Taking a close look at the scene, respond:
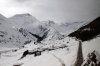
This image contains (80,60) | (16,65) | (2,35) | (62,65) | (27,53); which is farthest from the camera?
(2,35)

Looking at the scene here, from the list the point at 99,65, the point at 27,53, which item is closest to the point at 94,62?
the point at 99,65

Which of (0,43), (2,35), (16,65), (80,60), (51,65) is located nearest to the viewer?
(80,60)

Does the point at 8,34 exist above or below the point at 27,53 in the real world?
above

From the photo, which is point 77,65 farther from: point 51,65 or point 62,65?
point 51,65

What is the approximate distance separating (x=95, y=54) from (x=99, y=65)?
3.43 ft

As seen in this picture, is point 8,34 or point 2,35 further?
point 8,34

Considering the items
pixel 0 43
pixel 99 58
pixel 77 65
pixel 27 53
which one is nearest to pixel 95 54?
pixel 99 58

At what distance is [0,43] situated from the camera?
14488 cm

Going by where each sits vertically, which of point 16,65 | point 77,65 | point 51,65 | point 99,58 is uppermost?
point 99,58

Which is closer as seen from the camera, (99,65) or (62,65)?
(99,65)

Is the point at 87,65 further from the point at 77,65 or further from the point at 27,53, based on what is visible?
the point at 27,53

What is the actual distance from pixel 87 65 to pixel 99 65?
3.51 ft

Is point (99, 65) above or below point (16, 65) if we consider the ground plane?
above

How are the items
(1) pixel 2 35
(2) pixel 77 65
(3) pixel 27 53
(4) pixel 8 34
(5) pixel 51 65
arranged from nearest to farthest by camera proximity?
(2) pixel 77 65 < (5) pixel 51 65 < (3) pixel 27 53 < (1) pixel 2 35 < (4) pixel 8 34
